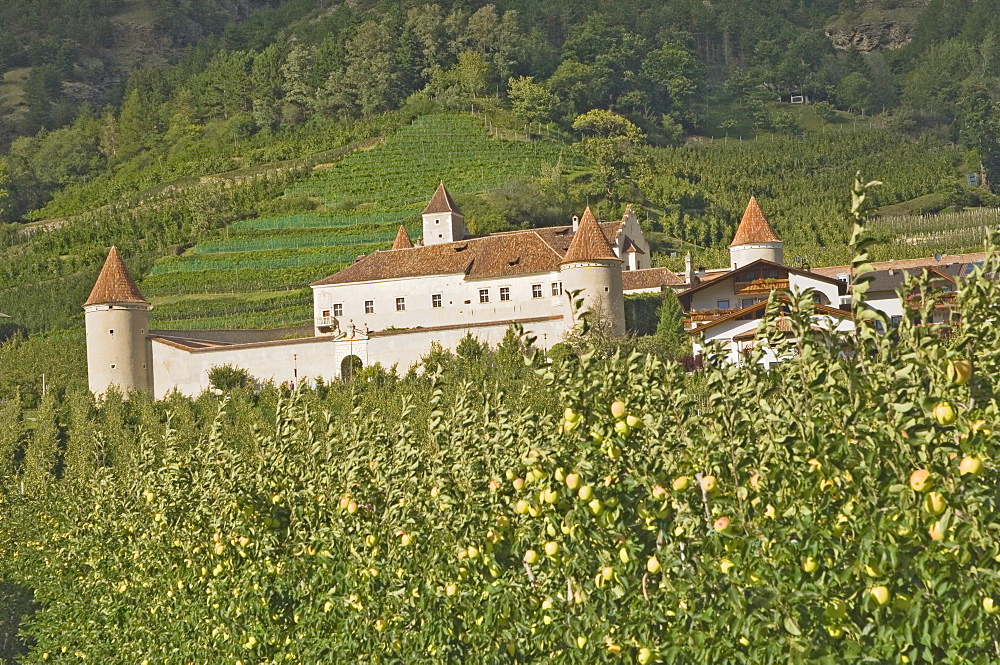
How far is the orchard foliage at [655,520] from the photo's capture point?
27.4 ft

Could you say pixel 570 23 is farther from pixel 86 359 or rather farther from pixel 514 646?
pixel 514 646

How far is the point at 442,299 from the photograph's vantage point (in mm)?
56406

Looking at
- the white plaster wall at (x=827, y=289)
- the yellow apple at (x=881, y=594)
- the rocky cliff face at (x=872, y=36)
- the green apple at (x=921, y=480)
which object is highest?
the rocky cliff face at (x=872, y=36)

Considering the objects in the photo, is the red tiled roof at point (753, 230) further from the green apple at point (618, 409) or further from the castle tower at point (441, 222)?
the green apple at point (618, 409)

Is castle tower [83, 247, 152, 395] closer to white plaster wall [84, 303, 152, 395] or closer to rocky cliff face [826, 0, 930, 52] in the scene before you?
white plaster wall [84, 303, 152, 395]

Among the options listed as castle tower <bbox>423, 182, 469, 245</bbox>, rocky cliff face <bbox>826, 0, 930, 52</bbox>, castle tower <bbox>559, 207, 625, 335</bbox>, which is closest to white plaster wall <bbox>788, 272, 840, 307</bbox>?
castle tower <bbox>559, 207, 625, 335</bbox>

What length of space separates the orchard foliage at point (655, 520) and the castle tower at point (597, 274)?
3443 centimetres

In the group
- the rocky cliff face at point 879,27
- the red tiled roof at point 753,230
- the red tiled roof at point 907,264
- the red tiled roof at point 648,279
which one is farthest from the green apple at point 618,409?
the rocky cliff face at point 879,27

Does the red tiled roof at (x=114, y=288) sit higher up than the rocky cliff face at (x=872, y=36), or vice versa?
the rocky cliff face at (x=872, y=36)

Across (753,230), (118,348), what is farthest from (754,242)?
(118,348)

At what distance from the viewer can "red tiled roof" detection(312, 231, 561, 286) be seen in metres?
55.4

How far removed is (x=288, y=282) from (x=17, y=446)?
23170mm

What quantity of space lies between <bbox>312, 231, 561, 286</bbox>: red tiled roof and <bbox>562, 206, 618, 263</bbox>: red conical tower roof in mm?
2919

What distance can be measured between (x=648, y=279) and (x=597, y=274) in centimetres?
544
